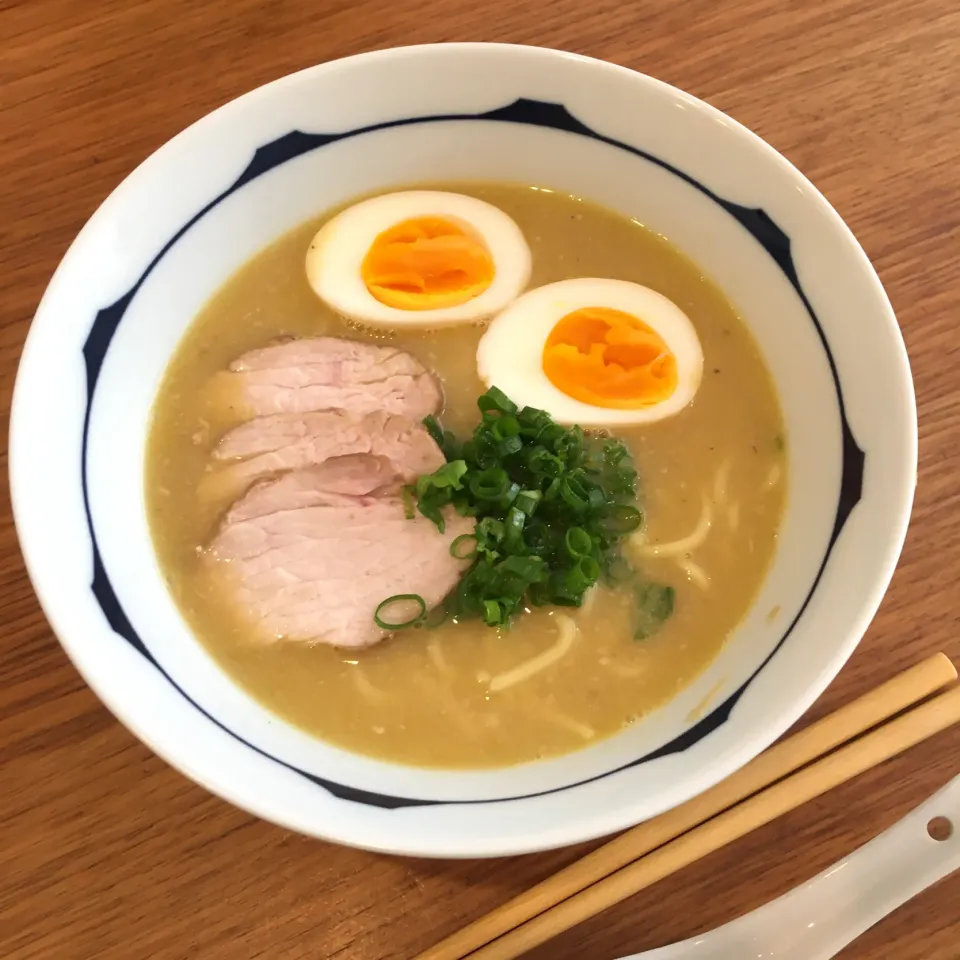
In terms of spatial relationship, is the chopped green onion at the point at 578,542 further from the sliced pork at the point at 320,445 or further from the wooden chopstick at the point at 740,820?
the wooden chopstick at the point at 740,820

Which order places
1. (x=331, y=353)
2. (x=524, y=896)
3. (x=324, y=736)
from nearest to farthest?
(x=524, y=896) < (x=324, y=736) < (x=331, y=353)

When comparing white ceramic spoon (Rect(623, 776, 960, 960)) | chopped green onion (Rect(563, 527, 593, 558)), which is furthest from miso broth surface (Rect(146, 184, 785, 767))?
white ceramic spoon (Rect(623, 776, 960, 960))

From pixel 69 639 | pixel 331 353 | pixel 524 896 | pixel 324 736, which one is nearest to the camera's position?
pixel 69 639

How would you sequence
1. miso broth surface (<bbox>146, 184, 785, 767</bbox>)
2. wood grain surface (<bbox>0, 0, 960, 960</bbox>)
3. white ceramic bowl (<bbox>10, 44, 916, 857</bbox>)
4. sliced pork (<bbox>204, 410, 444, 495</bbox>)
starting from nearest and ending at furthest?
white ceramic bowl (<bbox>10, 44, 916, 857</bbox>)
wood grain surface (<bbox>0, 0, 960, 960</bbox>)
miso broth surface (<bbox>146, 184, 785, 767</bbox>)
sliced pork (<bbox>204, 410, 444, 495</bbox>)

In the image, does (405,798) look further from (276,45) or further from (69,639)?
(276,45)

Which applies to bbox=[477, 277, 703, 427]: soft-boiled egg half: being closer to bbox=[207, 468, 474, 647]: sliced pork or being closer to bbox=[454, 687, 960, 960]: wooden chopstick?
bbox=[207, 468, 474, 647]: sliced pork

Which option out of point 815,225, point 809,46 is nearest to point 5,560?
point 815,225
